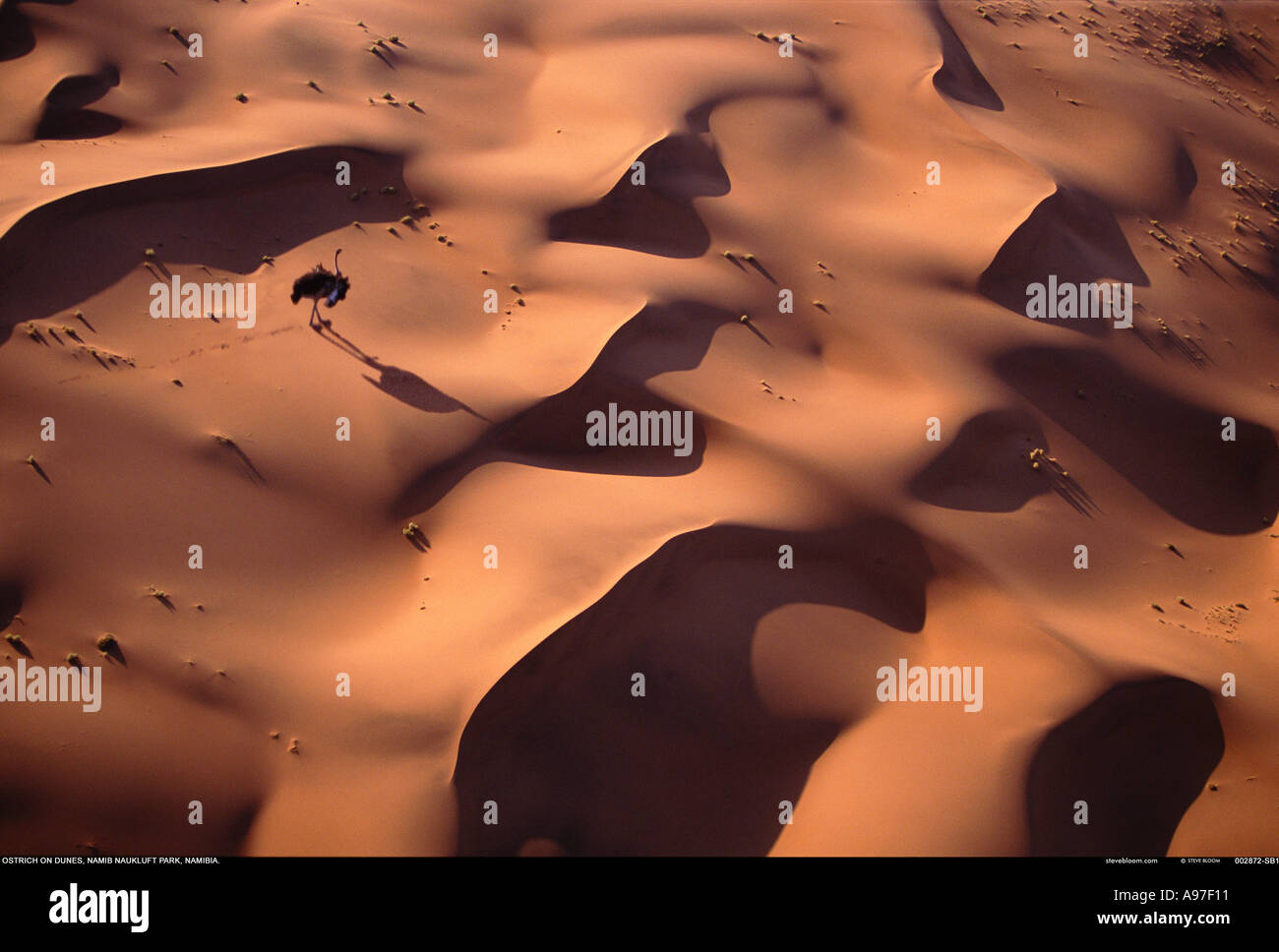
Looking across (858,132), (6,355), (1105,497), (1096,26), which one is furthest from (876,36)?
(6,355)

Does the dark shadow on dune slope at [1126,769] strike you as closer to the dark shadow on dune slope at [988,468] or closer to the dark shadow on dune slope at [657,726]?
the dark shadow on dune slope at [657,726]

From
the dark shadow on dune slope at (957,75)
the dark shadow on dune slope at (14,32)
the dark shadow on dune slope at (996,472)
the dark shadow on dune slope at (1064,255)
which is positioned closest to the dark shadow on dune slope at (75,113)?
the dark shadow on dune slope at (14,32)

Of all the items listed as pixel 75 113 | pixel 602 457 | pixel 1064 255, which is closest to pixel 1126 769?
pixel 602 457

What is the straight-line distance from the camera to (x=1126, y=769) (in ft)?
22.9

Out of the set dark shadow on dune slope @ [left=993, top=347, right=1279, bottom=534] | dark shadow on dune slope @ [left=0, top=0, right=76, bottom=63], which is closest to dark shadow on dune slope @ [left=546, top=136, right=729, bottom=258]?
dark shadow on dune slope @ [left=993, top=347, right=1279, bottom=534]

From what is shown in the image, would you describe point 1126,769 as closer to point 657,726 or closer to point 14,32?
point 657,726

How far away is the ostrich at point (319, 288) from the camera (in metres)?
8.16

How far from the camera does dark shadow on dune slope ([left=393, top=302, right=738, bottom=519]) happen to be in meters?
7.66

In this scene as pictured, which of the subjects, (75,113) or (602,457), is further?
A: (75,113)

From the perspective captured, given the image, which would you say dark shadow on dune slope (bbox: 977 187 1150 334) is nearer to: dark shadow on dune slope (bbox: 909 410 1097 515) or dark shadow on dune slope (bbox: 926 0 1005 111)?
dark shadow on dune slope (bbox: 909 410 1097 515)

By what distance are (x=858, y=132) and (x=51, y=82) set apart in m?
10.5

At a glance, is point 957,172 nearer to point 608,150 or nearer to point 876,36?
point 876,36

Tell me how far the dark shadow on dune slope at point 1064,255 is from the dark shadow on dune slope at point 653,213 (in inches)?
147

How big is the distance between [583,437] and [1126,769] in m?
5.96
